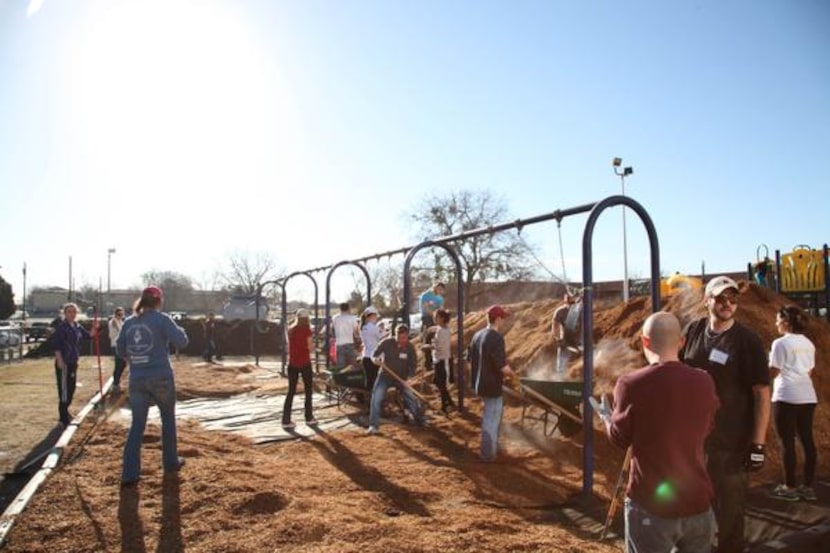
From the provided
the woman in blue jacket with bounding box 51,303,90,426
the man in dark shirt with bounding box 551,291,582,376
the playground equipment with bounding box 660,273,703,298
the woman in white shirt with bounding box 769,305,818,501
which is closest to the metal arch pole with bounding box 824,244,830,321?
the playground equipment with bounding box 660,273,703,298

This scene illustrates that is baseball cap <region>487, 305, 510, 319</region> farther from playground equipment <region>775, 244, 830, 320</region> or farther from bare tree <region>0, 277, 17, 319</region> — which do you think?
bare tree <region>0, 277, 17, 319</region>

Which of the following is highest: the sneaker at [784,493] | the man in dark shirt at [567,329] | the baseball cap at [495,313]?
the baseball cap at [495,313]

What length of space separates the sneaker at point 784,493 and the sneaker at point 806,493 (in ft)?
0.13

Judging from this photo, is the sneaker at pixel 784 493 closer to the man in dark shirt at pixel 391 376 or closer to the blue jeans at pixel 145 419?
the man in dark shirt at pixel 391 376

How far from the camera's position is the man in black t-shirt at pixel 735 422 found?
11.8ft

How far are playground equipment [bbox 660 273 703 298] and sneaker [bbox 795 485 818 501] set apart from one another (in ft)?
15.1

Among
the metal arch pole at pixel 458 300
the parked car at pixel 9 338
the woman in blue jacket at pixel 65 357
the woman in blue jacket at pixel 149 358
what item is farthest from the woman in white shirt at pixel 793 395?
the parked car at pixel 9 338

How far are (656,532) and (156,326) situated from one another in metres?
4.92

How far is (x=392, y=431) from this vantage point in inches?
341

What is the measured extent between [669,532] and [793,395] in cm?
341

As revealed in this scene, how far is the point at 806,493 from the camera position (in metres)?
5.37

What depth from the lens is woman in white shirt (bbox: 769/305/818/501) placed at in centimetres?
532

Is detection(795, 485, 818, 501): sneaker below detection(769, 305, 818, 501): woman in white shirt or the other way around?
below

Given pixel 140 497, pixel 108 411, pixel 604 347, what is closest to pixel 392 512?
pixel 140 497
